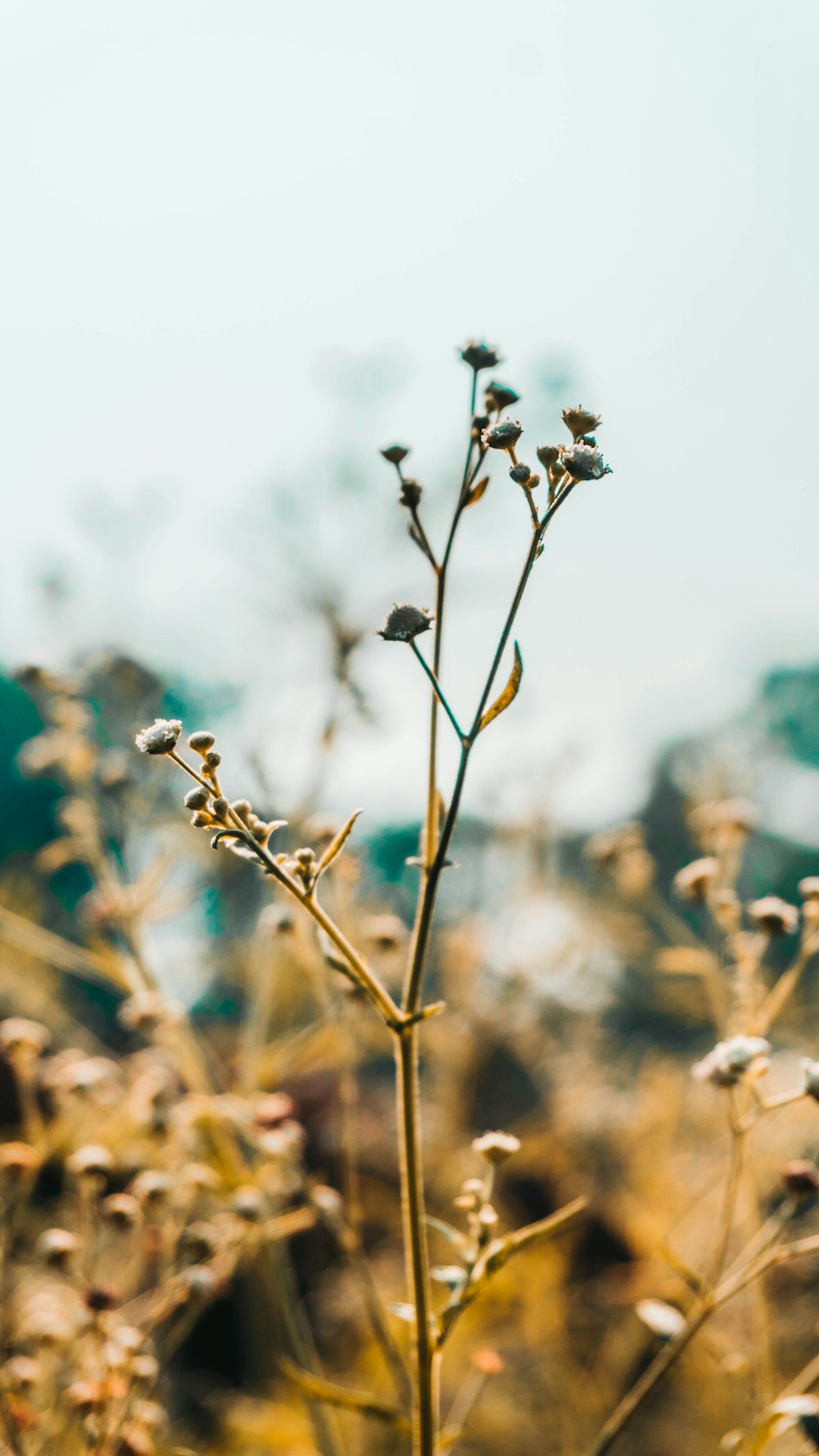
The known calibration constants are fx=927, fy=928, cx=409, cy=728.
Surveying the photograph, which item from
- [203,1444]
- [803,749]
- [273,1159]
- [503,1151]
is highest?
[803,749]

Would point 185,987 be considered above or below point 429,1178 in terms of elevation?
above

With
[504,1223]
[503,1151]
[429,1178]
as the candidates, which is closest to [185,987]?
[429,1178]

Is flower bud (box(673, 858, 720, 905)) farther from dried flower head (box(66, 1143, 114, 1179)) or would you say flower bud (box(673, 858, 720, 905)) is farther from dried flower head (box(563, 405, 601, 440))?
dried flower head (box(66, 1143, 114, 1179))

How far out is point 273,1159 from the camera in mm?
1703

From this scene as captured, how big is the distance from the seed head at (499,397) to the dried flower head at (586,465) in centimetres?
13

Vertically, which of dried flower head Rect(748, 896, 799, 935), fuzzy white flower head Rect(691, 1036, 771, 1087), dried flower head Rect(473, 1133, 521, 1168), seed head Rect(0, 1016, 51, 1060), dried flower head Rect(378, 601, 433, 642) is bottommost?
seed head Rect(0, 1016, 51, 1060)

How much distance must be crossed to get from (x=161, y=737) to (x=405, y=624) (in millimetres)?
281

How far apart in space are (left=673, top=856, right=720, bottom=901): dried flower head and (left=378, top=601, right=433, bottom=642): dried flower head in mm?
1053

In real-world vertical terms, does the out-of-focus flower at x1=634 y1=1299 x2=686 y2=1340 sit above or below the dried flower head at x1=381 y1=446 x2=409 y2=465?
below

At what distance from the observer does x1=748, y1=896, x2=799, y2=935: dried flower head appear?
5.07 ft

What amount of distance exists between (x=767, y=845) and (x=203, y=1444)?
33.2ft

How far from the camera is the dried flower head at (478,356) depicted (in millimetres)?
1033

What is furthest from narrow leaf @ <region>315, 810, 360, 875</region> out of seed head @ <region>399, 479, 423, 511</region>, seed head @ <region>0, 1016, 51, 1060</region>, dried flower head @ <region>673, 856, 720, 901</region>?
seed head @ <region>0, 1016, 51, 1060</region>

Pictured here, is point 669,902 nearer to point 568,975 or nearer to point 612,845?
point 568,975
